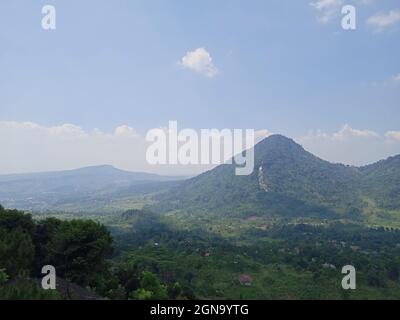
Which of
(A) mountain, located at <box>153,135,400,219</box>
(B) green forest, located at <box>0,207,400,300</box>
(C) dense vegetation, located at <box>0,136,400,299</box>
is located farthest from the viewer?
(A) mountain, located at <box>153,135,400,219</box>

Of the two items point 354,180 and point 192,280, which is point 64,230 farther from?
point 354,180

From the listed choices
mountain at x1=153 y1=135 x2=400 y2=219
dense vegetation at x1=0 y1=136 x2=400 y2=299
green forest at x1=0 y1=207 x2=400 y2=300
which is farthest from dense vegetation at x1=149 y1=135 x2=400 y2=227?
green forest at x1=0 y1=207 x2=400 y2=300

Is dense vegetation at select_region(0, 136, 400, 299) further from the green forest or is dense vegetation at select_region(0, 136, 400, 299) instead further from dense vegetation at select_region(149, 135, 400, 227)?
dense vegetation at select_region(149, 135, 400, 227)

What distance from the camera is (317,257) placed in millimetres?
55906

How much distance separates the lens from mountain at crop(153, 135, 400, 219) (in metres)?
122

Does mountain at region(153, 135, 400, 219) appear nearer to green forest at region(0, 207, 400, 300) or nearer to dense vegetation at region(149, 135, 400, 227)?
dense vegetation at region(149, 135, 400, 227)

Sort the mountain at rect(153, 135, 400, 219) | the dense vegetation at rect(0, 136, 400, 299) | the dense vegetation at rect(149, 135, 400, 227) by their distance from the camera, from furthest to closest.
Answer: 1. the mountain at rect(153, 135, 400, 219)
2. the dense vegetation at rect(149, 135, 400, 227)
3. the dense vegetation at rect(0, 136, 400, 299)

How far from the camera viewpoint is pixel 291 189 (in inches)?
5364

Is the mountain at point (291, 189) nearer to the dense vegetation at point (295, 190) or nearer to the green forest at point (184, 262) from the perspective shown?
the dense vegetation at point (295, 190)

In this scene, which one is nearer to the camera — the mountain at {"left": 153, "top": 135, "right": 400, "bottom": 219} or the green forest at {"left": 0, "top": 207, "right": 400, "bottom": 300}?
the green forest at {"left": 0, "top": 207, "right": 400, "bottom": 300}

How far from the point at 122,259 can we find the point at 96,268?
21.8 m

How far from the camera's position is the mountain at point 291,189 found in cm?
12200

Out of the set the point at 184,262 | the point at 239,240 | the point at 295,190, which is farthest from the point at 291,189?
the point at 184,262
